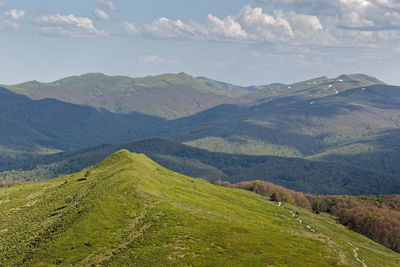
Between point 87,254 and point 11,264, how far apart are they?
1901 centimetres

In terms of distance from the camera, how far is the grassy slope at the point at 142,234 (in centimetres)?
8644

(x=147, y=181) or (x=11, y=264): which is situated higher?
(x=147, y=181)

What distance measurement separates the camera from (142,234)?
97062 mm

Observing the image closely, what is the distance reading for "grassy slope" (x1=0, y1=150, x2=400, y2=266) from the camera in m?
86.4

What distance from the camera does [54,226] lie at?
10606 cm

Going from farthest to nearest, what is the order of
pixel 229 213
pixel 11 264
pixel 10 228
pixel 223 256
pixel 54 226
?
pixel 229 213, pixel 10 228, pixel 54 226, pixel 11 264, pixel 223 256

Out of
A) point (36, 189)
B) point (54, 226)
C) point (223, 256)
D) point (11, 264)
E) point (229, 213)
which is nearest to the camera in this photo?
point (223, 256)

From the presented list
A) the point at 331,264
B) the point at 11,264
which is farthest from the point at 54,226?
the point at 331,264

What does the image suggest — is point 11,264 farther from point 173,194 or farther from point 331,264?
point 331,264

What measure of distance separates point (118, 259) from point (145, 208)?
26.9 metres

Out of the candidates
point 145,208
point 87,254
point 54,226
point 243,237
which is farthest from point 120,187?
point 243,237

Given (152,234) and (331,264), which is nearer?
(331,264)

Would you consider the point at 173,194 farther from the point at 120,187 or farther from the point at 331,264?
the point at 331,264

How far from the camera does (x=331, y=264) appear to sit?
283ft
